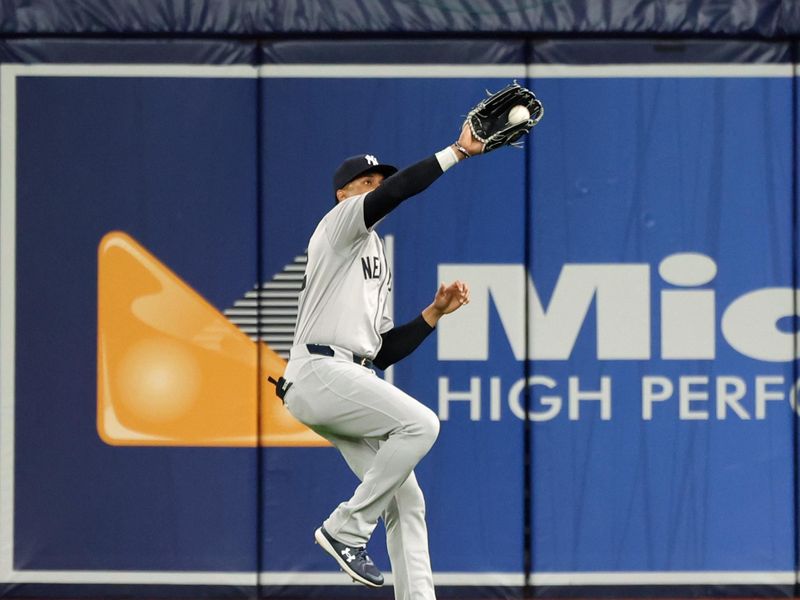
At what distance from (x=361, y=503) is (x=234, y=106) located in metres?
2.44

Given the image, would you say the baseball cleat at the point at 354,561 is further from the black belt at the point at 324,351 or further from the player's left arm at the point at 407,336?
the player's left arm at the point at 407,336

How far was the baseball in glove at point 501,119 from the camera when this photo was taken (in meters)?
4.90

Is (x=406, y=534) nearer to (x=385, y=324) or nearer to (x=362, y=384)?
(x=362, y=384)

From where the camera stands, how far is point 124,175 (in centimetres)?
671

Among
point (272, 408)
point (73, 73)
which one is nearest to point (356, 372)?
point (272, 408)

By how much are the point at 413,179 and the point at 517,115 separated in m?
0.45

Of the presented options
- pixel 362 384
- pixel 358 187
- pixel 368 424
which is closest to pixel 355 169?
pixel 358 187

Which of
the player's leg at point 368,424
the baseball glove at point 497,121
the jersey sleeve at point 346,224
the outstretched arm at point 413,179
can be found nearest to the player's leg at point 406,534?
the player's leg at point 368,424

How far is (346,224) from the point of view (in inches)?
198

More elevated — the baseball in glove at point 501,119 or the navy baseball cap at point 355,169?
the baseball in glove at point 501,119

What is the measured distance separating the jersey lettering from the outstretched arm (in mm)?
285

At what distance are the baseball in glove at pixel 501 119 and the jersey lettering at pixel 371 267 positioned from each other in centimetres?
66

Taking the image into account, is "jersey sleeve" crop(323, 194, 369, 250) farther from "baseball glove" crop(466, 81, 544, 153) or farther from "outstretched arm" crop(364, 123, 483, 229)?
"baseball glove" crop(466, 81, 544, 153)

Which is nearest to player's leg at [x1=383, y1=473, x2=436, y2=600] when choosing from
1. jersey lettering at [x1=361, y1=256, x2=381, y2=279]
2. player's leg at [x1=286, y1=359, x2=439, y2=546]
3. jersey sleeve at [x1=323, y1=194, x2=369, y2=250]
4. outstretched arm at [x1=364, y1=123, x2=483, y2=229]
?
player's leg at [x1=286, y1=359, x2=439, y2=546]
